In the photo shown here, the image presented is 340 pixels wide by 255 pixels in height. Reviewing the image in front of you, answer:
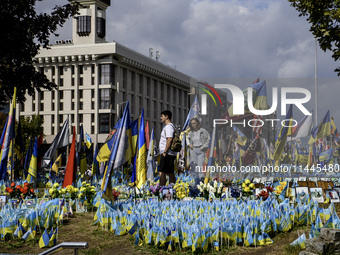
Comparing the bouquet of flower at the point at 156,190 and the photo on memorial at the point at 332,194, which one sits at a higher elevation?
the bouquet of flower at the point at 156,190

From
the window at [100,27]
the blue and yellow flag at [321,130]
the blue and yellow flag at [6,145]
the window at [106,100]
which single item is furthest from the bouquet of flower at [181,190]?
the window at [100,27]

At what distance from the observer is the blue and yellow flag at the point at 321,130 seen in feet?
55.8

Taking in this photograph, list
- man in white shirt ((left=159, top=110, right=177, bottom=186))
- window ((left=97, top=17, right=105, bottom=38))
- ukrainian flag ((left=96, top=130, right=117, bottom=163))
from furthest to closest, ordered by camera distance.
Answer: window ((left=97, top=17, right=105, bottom=38)), man in white shirt ((left=159, top=110, right=177, bottom=186)), ukrainian flag ((left=96, top=130, right=117, bottom=163))

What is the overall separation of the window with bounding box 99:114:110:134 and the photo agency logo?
5684cm

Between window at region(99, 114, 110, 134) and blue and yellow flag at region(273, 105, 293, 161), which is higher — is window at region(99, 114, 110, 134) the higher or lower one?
the higher one

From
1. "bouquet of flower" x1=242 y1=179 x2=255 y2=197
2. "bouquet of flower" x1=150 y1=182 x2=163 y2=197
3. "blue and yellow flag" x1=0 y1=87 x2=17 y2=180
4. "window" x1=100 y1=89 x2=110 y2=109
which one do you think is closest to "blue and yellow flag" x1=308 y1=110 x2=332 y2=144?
"bouquet of flower" x1=242 y1=179 x2=255 y2=197

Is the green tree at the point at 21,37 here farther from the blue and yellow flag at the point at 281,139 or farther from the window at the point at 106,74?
the window at the point at 106,74

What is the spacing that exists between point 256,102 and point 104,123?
57.5 meters

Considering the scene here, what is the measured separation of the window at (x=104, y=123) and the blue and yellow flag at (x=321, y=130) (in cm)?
5552

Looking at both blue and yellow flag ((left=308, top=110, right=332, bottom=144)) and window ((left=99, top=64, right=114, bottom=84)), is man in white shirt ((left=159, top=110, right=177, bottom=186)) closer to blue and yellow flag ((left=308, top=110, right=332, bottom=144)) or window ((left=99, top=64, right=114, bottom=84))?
blue and yellow flag ((left=308, top=110, right=332, bottom=144))

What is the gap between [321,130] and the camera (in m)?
17.6

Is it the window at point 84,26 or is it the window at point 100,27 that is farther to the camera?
the window at point 100,27

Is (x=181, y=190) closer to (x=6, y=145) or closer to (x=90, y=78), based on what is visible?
(x=6, y=145)

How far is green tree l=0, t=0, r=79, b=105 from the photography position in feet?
54.9
